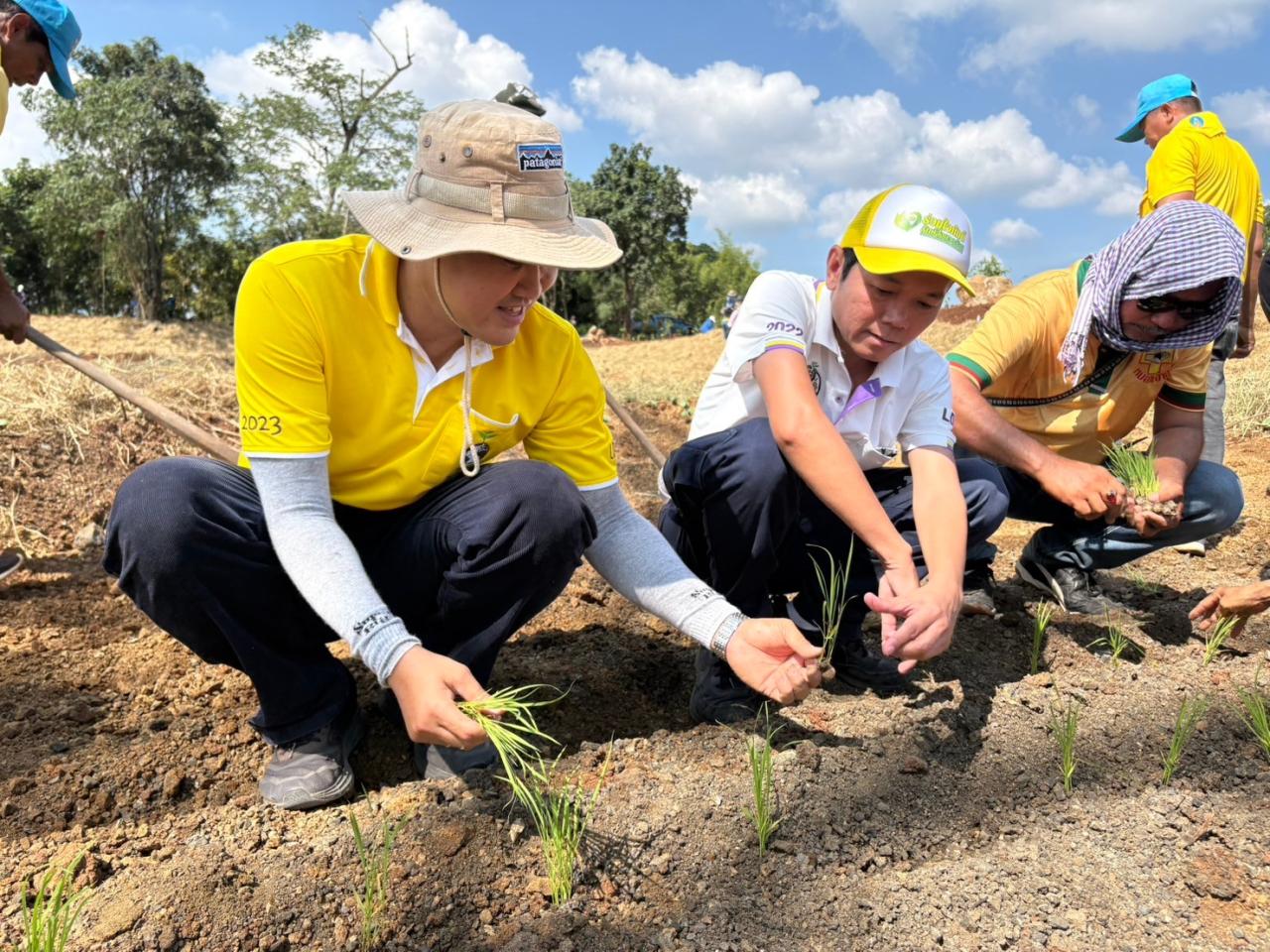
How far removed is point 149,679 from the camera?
6.97 feet

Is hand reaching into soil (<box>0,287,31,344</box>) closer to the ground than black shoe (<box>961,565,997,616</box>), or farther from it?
farther from it

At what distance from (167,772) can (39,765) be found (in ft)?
0.83

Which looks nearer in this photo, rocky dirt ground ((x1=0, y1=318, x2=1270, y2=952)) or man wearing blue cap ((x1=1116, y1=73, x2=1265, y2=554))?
rocky dirt ground ((x1=0, y1=318, x2=1270, y2=952))

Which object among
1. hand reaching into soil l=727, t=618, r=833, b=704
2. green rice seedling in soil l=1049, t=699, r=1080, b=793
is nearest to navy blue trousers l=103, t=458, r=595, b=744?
hand reaching into soil l=727, t=618, r=833, b=704

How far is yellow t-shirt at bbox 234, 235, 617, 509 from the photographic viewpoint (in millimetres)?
1477

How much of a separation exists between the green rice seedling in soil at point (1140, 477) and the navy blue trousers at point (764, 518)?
19.0 inches

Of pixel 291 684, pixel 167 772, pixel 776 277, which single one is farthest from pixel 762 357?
pixel 167 772

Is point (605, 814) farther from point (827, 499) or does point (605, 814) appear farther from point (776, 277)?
point (776, 277)

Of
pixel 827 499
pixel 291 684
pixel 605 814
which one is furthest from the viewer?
pixel 827 499

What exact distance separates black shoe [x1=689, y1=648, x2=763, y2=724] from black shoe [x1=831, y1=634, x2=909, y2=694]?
319 mm

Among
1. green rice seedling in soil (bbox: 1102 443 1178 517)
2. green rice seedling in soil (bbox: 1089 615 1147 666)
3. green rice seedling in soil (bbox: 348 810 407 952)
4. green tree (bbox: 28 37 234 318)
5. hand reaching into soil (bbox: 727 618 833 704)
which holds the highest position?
green tree (bbox: 28 37 234 318)

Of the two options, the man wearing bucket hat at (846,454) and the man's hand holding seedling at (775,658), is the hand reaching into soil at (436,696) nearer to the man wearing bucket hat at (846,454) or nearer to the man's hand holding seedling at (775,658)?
the man's hand holding seedling at (775,658)

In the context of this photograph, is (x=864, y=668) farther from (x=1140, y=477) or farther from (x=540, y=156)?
(x=540, y=156)

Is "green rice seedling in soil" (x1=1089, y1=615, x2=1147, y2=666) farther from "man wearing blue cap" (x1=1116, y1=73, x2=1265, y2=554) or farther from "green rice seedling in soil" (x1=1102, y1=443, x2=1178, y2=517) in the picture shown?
"man wearing blue cap" (x1=1116, y1=73, x2=1265, y2=554)
